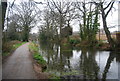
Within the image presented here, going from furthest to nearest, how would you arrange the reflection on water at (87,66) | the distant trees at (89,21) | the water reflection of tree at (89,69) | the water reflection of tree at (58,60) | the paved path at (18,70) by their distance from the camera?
1. the distant trees at (89,21)
2. the water reflection of tree at (58,60)
3. the reflection on water at (87,66)
4. the water reflection of tree at (89,69)
5. the paved path at (18,70)

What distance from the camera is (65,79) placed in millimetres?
5629

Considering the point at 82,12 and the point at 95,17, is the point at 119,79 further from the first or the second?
the point at 82,12

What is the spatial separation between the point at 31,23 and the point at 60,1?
20.6 metres

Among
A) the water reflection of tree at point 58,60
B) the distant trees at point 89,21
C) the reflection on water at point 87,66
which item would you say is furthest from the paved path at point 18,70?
the distant trees at point 89,21

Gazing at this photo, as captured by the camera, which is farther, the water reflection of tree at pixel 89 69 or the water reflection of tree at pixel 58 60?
the water reflection of tree at pixel 58 60

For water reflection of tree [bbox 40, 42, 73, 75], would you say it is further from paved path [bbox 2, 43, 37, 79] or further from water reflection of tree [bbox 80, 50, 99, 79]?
paved path [bbox 2, 43, 37, 79]

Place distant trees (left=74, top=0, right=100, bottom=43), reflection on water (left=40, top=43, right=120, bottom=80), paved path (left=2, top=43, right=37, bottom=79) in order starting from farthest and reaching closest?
1. distant trees (left=74, top=0, right=100, bottom=43)
2. reflection on water (left=40, top=43, right=120, bottom=80)
3. paved path (left=2, top=43, right=37, bottom=79)

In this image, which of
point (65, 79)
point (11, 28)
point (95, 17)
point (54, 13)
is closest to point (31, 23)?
point (11, 28)

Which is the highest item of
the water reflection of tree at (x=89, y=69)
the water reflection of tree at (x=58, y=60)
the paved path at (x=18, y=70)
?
the paved path at (x=18, y=70)

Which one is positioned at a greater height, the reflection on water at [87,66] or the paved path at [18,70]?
the paved path at [18,70]

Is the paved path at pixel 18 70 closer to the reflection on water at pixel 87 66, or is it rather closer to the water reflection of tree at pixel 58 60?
the reflection on water at pixel 87 66

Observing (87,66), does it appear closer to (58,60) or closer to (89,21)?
(58,60)

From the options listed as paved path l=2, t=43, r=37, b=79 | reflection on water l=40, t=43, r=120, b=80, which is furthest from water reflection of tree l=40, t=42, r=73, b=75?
paved path l=2, t=43, r=37, b=79

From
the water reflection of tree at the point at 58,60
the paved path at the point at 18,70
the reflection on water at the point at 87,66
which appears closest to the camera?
the paved path at the point at 18,70
